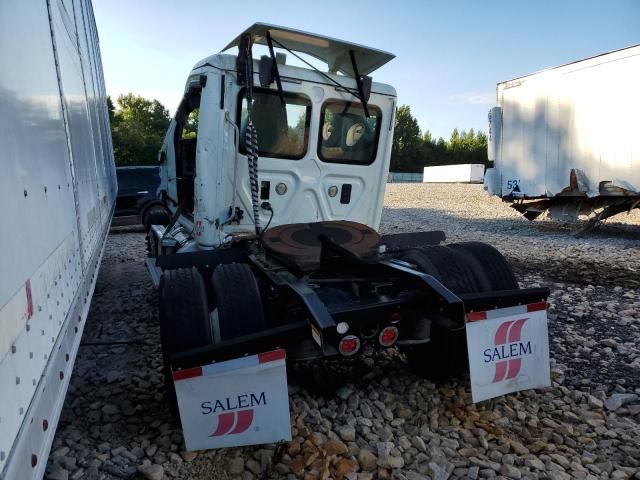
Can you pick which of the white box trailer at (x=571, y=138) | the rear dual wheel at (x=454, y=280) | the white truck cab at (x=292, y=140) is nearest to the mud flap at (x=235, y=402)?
the rear dual wheel at (x=454, y=280)

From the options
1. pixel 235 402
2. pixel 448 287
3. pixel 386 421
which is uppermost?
pixel 448 287

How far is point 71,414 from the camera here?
320cm

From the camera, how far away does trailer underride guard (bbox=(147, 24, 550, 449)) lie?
8.57 feet

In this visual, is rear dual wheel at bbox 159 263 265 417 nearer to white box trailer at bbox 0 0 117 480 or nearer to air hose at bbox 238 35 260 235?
white box trailer at bbox 0 0 117 480

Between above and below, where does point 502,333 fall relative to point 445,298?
below

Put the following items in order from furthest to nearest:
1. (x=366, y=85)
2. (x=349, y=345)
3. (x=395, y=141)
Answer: (x=395, y=141), (x=366, y=85), (x=349, y=345)

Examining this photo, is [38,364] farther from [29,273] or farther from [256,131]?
[256,131]

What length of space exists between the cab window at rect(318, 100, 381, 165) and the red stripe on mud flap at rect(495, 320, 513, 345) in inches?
92.1

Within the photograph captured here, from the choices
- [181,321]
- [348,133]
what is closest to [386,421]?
[181,321]

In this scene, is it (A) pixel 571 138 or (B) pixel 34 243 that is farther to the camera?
(A) pixel 571 138

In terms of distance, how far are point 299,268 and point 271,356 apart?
0.86 m

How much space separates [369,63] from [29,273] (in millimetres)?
3813

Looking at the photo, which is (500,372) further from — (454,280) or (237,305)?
(237,305)

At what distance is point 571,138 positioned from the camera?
11078mm
